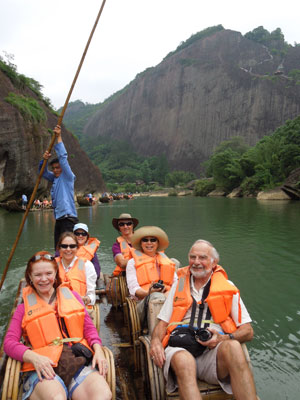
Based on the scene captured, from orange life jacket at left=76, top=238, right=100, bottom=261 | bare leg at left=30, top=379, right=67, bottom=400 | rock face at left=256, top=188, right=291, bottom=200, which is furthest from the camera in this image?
rock face at left=256, top=188, right=291, bottom=200

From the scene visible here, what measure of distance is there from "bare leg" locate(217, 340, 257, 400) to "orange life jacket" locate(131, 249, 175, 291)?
60.2 inches

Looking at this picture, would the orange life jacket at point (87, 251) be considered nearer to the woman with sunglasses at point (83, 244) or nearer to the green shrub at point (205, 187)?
the woman with sunglasses at point (83, 244)

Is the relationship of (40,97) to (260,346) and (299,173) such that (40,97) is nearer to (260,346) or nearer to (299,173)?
(299,173)

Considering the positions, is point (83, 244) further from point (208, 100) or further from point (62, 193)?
point (208, 100)

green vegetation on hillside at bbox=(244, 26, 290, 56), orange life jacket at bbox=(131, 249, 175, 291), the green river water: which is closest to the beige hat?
orange life jacket at bbox=(131, 249, 175, 291)

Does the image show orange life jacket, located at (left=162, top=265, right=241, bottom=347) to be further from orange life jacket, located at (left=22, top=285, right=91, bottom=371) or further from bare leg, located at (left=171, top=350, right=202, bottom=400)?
orange life jacket, located at (left=22, top=285, right=91, bottom=371)

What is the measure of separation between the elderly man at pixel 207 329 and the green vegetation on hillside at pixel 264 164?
124 ft

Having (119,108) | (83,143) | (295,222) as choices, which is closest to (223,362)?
(295,222)

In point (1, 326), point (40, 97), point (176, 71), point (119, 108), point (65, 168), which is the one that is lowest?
point (1, 326)

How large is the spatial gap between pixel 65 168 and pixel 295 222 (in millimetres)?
14016

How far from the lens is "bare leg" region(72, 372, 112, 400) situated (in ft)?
6.73

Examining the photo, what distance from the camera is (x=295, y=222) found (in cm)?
1589

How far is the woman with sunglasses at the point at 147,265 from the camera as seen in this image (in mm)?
3826

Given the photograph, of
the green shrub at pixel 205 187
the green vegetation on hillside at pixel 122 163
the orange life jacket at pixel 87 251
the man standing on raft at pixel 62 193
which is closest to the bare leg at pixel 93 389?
the orange life jacket at pixel 87 251
